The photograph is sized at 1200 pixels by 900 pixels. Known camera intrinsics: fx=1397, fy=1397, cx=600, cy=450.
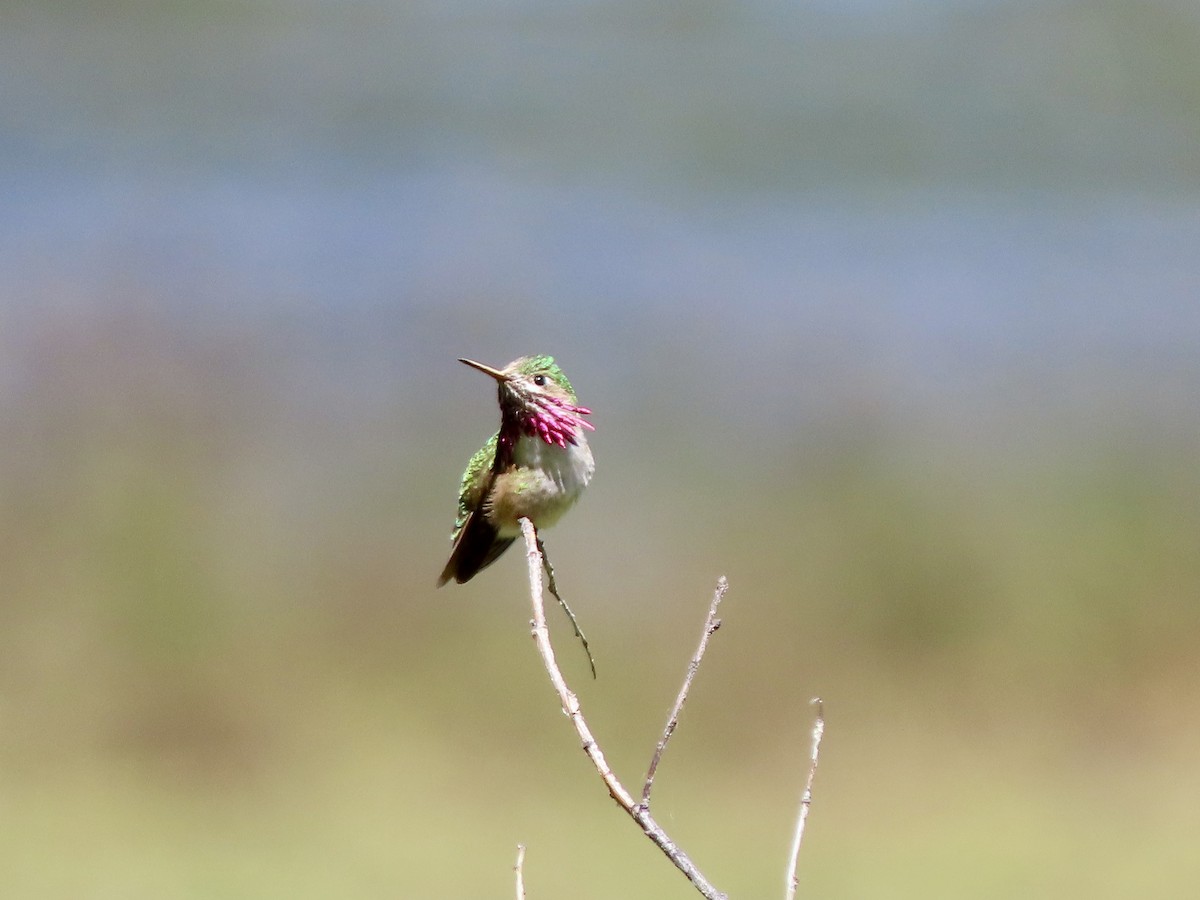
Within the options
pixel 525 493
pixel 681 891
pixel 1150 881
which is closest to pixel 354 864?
pixel 681 891

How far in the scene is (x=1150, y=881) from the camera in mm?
9703

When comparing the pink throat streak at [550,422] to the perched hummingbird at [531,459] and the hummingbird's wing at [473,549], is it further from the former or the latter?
the hummingbird's wing at [473,549]

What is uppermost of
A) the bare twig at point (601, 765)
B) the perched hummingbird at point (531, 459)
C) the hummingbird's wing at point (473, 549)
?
the perched hummingbird at point (531, 459)

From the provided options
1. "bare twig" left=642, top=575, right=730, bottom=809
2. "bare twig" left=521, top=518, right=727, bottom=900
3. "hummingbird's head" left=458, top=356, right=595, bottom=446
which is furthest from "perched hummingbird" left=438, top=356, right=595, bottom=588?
"bare twig" left=642, top=575, right=730, bottom=809

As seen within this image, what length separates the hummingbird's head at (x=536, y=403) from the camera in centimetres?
260

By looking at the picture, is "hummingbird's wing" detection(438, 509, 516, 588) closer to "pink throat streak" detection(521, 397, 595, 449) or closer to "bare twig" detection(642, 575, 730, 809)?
"pink throat streak" detection(521, 397, 595, 449)

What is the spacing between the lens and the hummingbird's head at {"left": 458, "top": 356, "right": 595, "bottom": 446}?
2.60 m

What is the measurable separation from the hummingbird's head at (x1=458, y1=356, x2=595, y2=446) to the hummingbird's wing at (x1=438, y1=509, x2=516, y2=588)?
0.68 ft

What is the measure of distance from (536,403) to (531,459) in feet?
0.35

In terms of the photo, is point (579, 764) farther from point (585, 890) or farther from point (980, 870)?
point (980, 870)


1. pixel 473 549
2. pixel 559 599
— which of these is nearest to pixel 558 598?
pixel 559 599

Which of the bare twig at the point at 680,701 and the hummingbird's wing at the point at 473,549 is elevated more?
the hummingbird's wing at the point at 473,549

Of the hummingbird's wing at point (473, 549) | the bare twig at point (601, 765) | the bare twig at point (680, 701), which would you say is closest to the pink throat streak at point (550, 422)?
the hummingbird's wing at point (473, 549)

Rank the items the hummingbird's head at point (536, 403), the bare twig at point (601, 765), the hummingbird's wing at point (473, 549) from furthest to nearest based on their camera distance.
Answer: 1. the hummingbird's wing at point (473, 549)
2. the hummingbird's head at point (536, 403)
3. the bare twig at point (601, 765)
